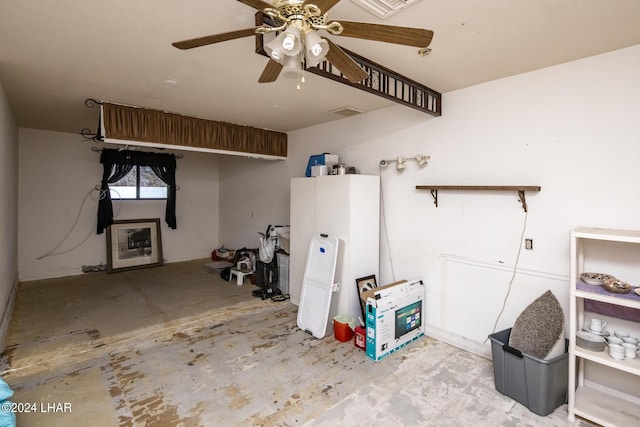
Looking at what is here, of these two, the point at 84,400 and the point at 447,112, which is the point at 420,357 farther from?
the point at 84,400

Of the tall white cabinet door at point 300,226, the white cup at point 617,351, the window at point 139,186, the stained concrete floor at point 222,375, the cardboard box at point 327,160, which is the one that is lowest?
the stained concrete floor at point 222,375

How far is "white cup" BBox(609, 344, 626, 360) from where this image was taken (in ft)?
6.84

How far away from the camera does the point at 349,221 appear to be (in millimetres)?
3582

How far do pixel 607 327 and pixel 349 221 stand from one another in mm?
2329

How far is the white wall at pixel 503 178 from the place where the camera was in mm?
2365

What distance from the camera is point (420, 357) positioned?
10.0ft

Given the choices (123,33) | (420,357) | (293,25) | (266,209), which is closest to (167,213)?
(266,209)

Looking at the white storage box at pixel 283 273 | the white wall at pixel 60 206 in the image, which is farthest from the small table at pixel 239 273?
the white wall at pixel 60 206

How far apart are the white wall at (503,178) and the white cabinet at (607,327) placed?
140 mm

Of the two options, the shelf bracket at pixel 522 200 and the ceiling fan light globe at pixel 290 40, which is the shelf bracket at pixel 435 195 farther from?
the ceiling fan light globe at pixel 290 40

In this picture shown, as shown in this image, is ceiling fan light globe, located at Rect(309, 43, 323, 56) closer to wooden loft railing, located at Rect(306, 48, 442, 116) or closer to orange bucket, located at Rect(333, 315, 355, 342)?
wooden loft railing, located at Rect(306, 48, 442, 116)

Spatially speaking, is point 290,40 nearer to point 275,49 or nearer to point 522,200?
point 275,49

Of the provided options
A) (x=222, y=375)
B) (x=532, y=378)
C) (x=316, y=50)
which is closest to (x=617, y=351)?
(x=532, y=378)

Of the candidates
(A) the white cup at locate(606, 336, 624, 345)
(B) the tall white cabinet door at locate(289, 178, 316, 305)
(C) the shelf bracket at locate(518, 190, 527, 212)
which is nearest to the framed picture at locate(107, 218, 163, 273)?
(B) the tall white cabinet door at locate(289, 178, 316, 305)
